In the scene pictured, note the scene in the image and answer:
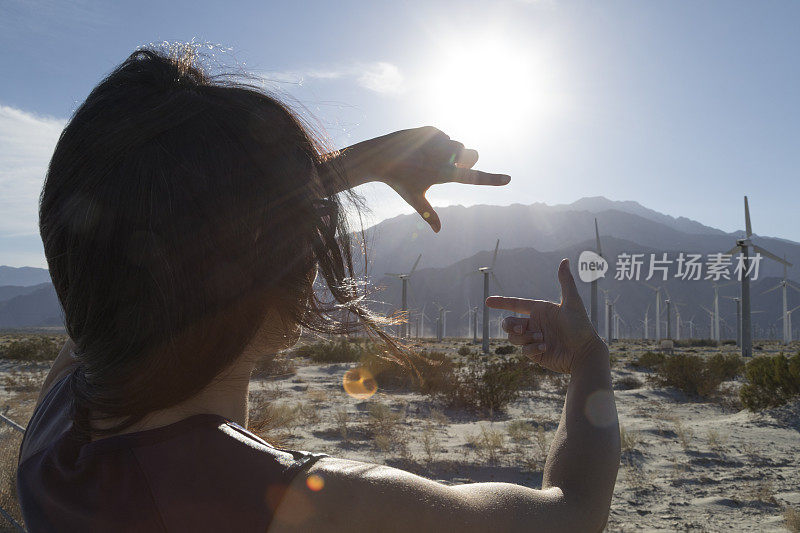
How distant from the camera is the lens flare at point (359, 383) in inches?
591

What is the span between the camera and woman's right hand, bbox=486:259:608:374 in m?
1.39

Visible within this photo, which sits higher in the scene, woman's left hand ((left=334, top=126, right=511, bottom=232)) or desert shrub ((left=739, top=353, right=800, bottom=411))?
woman's left hand ((left=334, top=126, right=511, bottom=232))

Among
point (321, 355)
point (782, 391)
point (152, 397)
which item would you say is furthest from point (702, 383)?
point (152, 397)

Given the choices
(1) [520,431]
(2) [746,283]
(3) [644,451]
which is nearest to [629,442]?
(3) [644,451]

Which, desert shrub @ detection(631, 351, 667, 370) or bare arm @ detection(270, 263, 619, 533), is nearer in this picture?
bare arm @ detection(270, 263, 619, 533)

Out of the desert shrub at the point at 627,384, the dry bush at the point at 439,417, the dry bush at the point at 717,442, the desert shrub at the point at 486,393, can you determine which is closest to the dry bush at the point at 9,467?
the dry bush at the point at 439,417

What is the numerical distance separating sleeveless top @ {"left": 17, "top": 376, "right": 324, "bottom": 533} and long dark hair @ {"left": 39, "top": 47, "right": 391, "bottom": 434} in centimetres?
10

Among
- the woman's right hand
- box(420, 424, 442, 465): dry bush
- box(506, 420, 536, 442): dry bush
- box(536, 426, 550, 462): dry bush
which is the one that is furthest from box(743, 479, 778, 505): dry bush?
the woman's right hand

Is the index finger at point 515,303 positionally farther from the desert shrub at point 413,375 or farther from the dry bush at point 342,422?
the desert shrub at point 413,375

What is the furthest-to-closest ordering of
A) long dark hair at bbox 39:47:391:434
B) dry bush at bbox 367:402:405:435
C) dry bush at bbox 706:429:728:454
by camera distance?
dry bush at bbox 367:402:405:435 → dry bush at bbox 706:429:728:454 → long dark hair at bbox 39:47:391:434

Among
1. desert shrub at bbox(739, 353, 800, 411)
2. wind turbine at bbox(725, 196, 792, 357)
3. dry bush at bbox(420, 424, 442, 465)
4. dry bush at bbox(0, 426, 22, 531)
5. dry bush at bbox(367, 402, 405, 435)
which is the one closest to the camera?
dry bush at bbox(0, 426, 22, 531)

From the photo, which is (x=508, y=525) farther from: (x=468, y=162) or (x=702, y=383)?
(x=702, y=383)

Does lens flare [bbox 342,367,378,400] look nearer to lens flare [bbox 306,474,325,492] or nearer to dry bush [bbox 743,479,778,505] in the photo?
dry bush [bbox 743,479,778,505]

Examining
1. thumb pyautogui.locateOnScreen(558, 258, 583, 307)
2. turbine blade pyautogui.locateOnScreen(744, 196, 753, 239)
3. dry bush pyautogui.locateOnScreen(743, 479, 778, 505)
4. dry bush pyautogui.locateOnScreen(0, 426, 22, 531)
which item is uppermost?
turbine blade pyautogui.locateOnScreen(744, 196, 753, 239)
